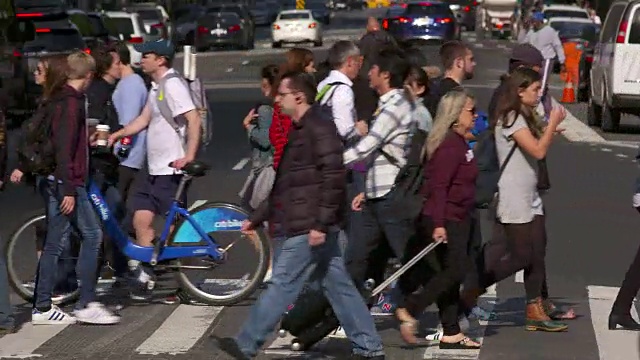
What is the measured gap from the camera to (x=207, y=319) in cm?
1049

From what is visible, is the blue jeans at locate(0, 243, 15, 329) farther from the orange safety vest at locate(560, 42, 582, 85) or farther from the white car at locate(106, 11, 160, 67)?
the white car at locate(106, 11, 160, 67)

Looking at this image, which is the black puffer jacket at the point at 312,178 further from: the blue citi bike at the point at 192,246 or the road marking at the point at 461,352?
the blue citi bike at the point at 192,246

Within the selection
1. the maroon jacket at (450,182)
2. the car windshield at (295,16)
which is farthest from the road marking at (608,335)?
the car windshield at (295,16)

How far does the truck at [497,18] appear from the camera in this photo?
71.4m

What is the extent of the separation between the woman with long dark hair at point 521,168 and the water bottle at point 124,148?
3045mm

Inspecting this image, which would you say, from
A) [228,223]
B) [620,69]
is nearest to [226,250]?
[228,223]

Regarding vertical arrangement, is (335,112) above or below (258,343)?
above

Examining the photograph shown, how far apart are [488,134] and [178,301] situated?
99.5 inches

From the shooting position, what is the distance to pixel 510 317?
35.1 feet

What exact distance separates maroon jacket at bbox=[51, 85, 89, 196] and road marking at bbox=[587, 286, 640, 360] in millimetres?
3329

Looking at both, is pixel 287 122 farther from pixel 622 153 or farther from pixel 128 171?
pixel 622 153

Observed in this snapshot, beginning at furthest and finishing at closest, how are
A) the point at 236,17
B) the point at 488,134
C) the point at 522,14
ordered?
the point at 522,14, the point at 236,17, the point at 488,134

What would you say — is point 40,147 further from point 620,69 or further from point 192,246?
point 620,69

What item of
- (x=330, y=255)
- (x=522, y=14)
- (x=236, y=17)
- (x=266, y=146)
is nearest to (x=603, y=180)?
(x=266, y=146)
